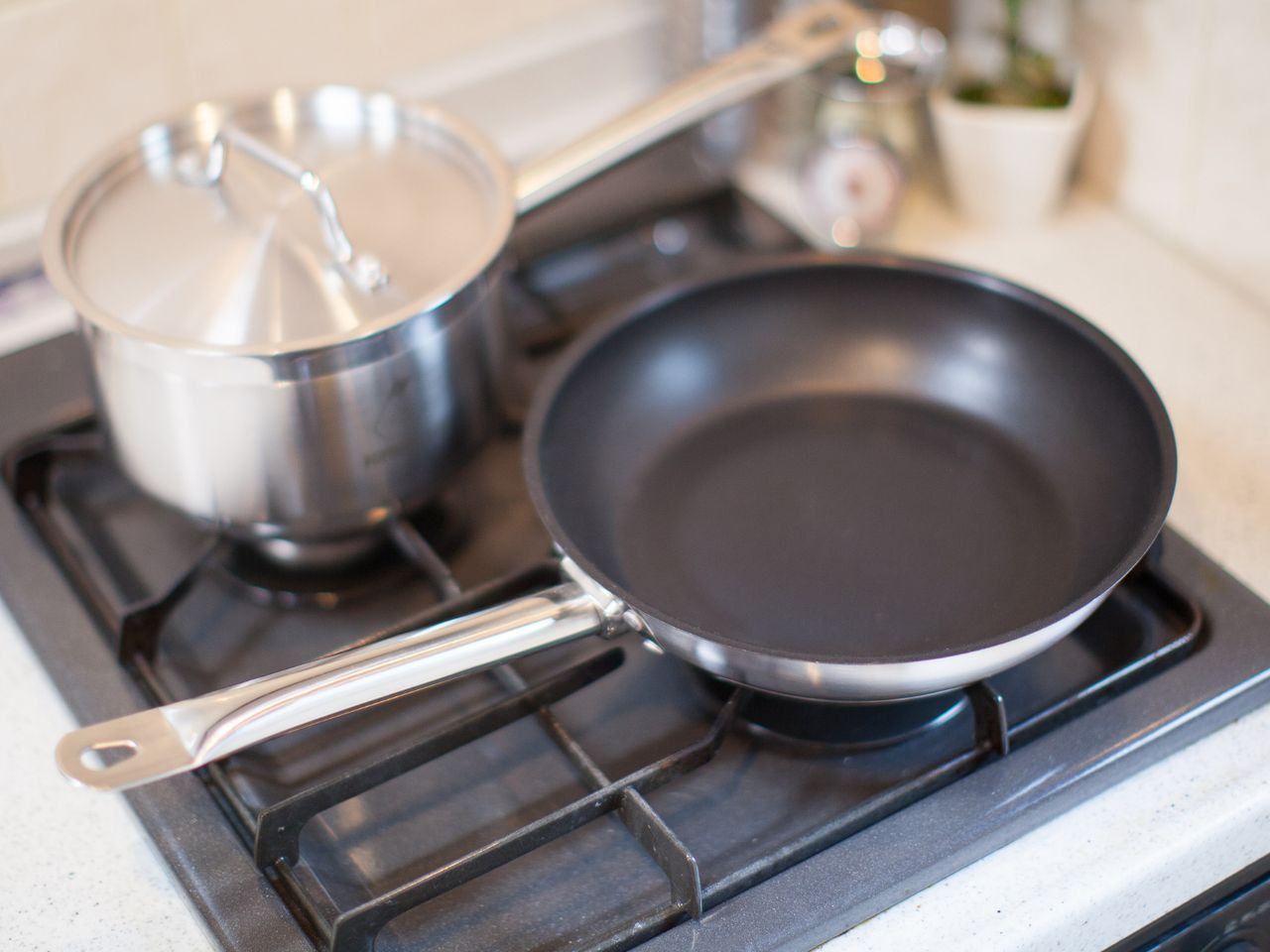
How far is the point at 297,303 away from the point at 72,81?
1.17ft

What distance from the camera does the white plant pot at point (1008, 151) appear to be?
0.90m

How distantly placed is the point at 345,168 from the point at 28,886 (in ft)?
1.29

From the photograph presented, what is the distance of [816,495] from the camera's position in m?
0.75

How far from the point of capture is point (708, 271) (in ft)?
2.67

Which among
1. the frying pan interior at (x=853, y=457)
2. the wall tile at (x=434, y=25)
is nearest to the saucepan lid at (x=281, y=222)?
the frying pan interior at (x=853, y=457)

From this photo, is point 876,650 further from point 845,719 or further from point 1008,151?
point 1008,151

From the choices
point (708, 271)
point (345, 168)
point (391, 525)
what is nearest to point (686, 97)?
point (708, 271)

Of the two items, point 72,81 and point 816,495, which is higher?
point 72,81

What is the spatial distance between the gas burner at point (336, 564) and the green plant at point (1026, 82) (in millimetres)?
488

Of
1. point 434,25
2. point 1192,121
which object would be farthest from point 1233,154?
point 434,25

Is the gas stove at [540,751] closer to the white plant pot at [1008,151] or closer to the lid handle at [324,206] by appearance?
the lid handle at [324,206]

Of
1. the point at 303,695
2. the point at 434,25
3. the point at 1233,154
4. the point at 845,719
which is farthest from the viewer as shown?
the point at 434,25

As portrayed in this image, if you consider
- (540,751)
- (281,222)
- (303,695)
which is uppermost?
(281,222)

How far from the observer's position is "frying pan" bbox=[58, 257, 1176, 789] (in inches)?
22.1
